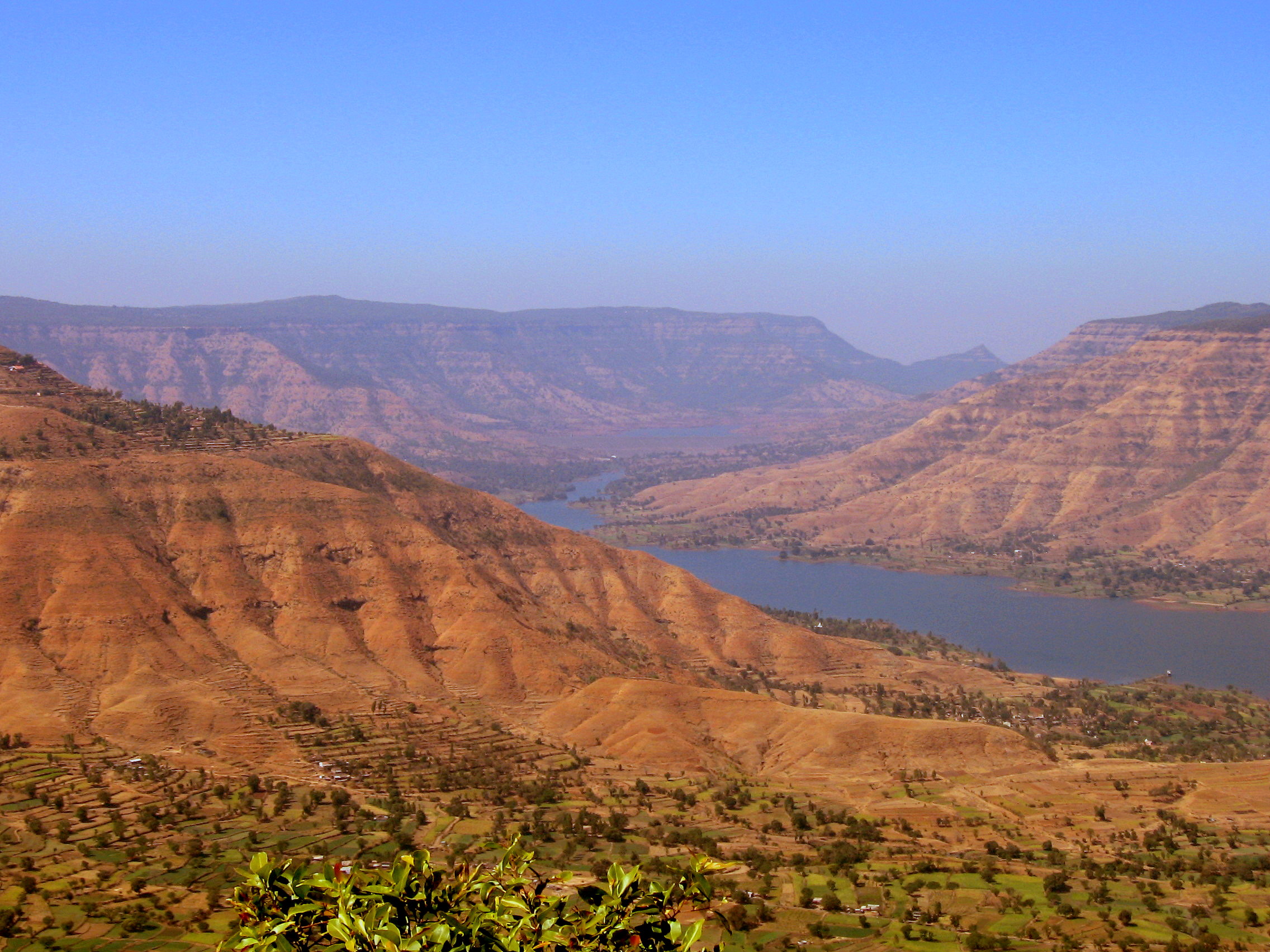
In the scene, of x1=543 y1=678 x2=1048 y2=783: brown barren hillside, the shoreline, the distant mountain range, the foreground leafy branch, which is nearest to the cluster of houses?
x1=543 y1=678 x2=1048 y2=783: brown barren hillside

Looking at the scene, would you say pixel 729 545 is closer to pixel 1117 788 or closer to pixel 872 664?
pixel 872 664

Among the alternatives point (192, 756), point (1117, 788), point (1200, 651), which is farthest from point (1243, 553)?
point (192, 756)

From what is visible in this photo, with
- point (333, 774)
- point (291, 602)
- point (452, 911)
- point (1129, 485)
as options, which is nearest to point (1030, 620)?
point (1129, 485)

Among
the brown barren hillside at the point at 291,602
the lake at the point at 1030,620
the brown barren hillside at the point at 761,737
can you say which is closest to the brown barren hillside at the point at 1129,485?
the lake at the point at 1030,620

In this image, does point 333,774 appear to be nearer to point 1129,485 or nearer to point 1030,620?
point 1030,620

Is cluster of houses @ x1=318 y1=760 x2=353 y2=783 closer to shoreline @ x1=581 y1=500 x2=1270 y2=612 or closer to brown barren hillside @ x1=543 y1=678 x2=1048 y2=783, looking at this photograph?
brown barren hillside @ x1=543 y1=678 x2=1048 y2=783
